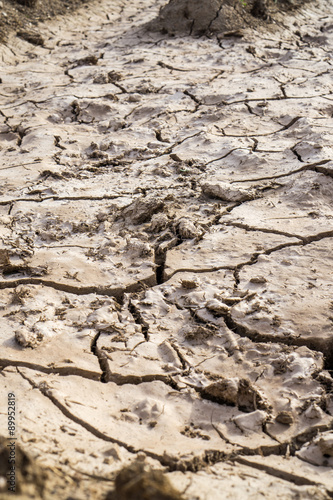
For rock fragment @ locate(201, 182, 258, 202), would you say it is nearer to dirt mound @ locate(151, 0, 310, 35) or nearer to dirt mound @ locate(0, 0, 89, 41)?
dirt mound @ locate(151, 0, 310, 35)

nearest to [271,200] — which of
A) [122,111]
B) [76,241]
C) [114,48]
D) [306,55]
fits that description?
[76,241]

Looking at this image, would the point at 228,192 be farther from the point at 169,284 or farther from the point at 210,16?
the point at 210,16

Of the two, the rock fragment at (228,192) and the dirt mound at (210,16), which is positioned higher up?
the dirt mound at (210,16)

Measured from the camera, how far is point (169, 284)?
240cm

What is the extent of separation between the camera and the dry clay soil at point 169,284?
1498 mm

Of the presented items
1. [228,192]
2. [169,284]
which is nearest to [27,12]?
[228,192]

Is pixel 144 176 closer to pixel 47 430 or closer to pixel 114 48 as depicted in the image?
pixel 47 430

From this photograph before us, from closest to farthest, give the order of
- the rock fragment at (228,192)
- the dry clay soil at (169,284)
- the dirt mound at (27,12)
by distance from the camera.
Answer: the dry clay soil at (169,284) → the rock fragment at (228,192) → the dirt mound at (27,12)

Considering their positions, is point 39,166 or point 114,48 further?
point 114,48

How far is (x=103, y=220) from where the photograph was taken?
291 centimetres

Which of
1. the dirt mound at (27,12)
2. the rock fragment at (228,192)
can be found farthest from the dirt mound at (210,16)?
the rock fragment at (228,192)

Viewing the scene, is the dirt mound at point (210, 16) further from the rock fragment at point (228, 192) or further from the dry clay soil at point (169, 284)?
the rock fragment at point (228, 192)

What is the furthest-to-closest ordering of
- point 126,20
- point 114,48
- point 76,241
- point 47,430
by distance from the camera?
point 126,20, point 114,48, point 76,241, point 47,430

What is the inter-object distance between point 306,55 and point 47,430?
5098mm
